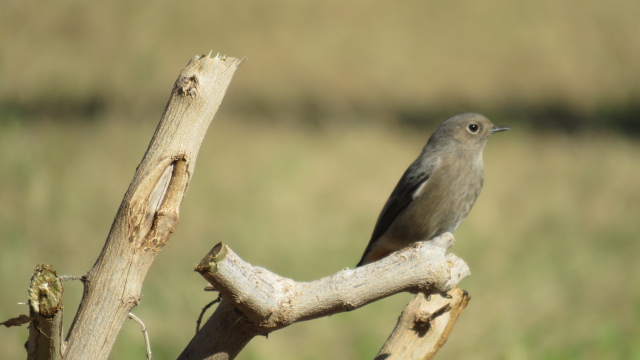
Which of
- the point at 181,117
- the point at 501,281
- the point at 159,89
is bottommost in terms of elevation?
the point at 181,117

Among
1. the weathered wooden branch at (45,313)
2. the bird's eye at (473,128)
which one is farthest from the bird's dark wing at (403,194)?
the weathered wooden branch at (45,313)

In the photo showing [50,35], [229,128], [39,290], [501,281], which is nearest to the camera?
[39,290]

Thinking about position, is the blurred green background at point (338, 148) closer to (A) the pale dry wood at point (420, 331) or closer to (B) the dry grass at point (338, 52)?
(B) the dry grass at point (338, 52)

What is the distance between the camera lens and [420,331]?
3449mm

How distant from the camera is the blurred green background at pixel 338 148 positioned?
23.0 feet

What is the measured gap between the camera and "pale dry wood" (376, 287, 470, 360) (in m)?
3.41

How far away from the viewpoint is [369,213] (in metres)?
8.55

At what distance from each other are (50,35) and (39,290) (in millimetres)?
8412

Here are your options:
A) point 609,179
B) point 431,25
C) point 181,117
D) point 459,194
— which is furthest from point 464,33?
point 181,117

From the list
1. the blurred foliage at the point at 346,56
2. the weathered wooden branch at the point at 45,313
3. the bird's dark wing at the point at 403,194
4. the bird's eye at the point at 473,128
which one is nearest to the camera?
the weathered wooden branch at the point at 45,313

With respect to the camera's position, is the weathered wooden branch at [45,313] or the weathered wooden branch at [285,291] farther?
the weathered wooden branch at [285,291]

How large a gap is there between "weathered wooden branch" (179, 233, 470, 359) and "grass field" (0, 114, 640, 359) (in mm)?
2937

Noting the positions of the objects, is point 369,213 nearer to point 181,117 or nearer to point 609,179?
point 609,179

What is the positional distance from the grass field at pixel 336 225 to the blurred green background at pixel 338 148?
0.07ft
